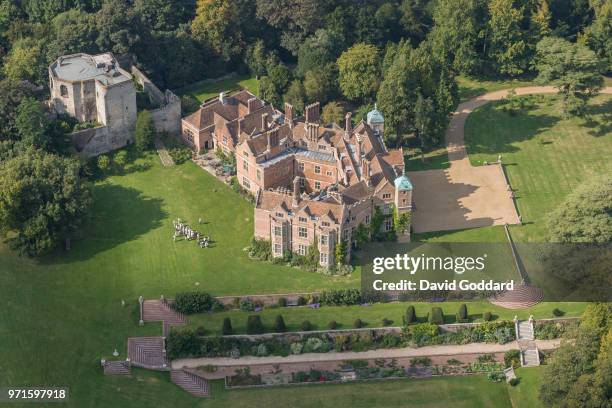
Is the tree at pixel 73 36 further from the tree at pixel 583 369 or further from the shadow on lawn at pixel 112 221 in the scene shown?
the tree at pixel 583 369

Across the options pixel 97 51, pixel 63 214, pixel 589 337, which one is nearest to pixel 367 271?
pixel 589 337

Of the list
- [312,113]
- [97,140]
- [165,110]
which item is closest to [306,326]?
[312,113]

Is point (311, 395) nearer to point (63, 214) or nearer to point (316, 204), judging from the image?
point (316, 204)

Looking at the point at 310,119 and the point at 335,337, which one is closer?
the point at 335,337

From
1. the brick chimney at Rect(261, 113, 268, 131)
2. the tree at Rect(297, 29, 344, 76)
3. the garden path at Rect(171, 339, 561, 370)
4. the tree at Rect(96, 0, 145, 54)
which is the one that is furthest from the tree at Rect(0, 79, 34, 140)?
the garden path at Rect(171, 339, 561, 370)

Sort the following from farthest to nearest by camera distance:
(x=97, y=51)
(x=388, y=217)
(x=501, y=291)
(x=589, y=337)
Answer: (x=97, y=51) < (x=388, y=217) < (x=501, y=291) < (x=589, y=337)

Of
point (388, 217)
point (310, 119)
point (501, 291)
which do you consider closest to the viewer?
point (501, 291)

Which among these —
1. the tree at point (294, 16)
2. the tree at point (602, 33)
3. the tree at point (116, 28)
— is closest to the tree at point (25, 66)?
the tree at point (116, 28)
